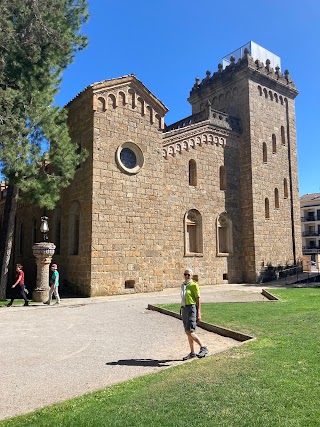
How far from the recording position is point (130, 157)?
18203 millimetres

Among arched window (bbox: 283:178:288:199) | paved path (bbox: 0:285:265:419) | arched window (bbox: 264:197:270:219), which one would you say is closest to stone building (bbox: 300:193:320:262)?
arched window (bbox: 283:178:288:199)

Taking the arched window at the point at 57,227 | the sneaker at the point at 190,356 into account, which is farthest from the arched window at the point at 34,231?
the sneaker at the point at 190,356

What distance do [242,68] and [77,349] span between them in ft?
71.3

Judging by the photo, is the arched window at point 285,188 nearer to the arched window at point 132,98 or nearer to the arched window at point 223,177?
the arched window at point 223,177

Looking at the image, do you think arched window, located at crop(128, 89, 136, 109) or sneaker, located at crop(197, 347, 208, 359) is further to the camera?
arched window, located at crop(128, 89, 136, 109)

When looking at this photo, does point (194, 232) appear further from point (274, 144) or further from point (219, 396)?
point (219, 396)

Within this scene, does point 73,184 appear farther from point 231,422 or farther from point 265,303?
point 231,422

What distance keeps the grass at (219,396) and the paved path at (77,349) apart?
531 mm

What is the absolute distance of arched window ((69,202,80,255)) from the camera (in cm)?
1828

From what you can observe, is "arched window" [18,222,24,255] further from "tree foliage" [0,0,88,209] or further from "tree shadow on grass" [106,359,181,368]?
"tree shadow on grass" [106,359,181,368]

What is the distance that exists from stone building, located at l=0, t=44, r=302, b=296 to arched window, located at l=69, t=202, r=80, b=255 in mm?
56

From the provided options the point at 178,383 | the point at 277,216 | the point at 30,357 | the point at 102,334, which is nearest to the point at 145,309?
the point at 102,334

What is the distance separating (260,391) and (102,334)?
5000 millimetres

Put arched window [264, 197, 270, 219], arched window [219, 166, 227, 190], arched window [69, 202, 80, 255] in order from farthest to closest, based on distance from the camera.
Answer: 1. arched window [264, 197, 270, 219]
2. arched window [219, 166, 227, 190]
3. arched window [69, 202, 80, 255]
